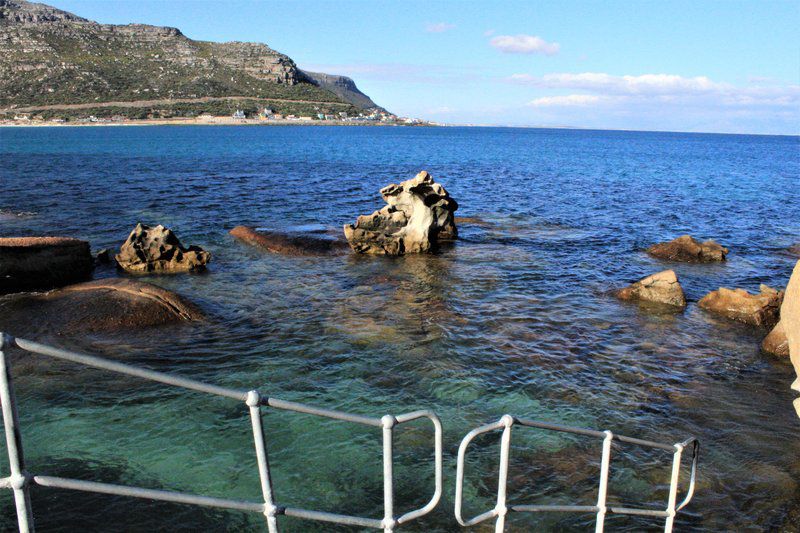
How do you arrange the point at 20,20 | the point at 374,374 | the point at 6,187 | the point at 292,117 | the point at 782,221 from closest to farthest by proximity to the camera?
the point at 374,374
the point at 782,221
the point at 6,187
the point at 20,20
the point at 292,117

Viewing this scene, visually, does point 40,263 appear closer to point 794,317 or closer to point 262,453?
point 262,453

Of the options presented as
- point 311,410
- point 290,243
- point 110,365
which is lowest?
point 290,243

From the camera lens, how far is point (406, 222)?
2239 cm

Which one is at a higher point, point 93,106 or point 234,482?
point 93,106

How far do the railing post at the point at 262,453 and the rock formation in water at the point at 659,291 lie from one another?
1494 cm

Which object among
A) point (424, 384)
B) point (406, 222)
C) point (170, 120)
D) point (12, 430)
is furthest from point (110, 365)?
point (170, 120)

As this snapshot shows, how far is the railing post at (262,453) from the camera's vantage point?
296 cm

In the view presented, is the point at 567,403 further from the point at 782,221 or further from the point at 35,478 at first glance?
the point at 782,221

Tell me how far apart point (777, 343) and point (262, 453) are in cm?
1323

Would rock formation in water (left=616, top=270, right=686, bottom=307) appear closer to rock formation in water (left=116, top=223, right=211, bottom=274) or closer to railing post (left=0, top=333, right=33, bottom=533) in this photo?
rock formation in water (left=116, top=223, right=211, bottom=274)

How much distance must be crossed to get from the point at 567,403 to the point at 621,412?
36.0 inches

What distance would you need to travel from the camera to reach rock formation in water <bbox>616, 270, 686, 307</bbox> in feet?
51.9

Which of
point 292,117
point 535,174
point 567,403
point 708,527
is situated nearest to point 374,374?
point 567,403

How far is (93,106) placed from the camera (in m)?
155
